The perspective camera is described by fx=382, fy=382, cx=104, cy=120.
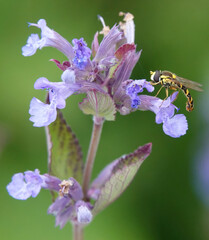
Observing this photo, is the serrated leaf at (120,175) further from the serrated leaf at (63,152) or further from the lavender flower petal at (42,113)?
the lavender flower petal at (42,113)

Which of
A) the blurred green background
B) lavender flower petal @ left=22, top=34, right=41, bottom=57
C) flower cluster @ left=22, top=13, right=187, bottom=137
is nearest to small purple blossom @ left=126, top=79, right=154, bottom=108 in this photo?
flower cluster @ left=22, top=13, right=187, bottom=137

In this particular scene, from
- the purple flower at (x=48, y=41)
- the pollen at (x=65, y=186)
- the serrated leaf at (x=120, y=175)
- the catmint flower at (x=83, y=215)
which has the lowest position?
the catmint flower at (x=83, y=215)

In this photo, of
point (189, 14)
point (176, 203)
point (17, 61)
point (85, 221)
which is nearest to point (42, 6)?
point (17, 61)

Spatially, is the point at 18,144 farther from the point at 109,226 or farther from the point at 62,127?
the point at 62,127

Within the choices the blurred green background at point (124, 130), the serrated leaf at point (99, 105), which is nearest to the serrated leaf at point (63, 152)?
the serrated leaf at point (99, 105)

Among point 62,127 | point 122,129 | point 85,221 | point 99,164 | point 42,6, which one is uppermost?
point 42,6
